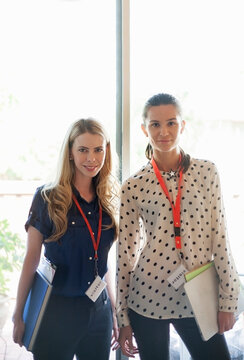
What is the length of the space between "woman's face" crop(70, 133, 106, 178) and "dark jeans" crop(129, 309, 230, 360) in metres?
0.63

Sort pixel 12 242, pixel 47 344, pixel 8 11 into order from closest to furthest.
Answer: pixel 47 344 < pixel 8 11 < pixel 12 242

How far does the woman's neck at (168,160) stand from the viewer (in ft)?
4.91

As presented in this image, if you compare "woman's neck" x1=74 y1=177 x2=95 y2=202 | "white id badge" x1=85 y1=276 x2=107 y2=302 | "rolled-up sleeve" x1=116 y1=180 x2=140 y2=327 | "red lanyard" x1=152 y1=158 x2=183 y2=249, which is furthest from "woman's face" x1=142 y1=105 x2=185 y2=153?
"white id badge" x1=85 y1=276 x2=107 y2=302

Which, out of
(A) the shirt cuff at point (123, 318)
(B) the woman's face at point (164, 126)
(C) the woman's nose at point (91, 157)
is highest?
(B) the woman's face at point (164, 126)

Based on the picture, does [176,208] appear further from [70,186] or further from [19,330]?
[19,330]

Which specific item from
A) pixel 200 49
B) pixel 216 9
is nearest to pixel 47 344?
pixel 200 49

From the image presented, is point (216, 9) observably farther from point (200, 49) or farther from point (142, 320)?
point (142, 320)

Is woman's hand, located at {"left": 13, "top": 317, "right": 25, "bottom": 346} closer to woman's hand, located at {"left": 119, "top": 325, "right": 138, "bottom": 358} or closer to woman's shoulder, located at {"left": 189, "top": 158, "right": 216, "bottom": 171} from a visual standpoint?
woman's hand, located at {"left": 119, "top": 325, "right": 138, "bottom": 358}

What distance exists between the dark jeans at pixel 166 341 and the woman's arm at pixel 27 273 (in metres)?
0.47

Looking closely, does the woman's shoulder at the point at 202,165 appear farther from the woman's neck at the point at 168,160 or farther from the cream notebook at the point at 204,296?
the cream notebook at the point at 204,296

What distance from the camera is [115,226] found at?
1567mm

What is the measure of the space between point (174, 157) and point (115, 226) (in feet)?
1.29

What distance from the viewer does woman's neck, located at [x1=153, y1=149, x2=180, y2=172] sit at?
4.91 feet

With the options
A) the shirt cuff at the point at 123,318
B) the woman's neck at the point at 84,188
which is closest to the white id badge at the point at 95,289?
the shirt cuff at the point at 123,318
